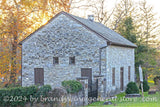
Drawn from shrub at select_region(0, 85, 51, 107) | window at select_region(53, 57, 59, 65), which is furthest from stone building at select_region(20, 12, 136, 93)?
shrub at select_region(0, 85, 51, 107)

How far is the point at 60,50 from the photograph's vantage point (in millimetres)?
22375

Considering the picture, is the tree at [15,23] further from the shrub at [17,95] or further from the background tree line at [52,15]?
the shrub at [17,95]

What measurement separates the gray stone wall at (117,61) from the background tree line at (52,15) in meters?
7.96

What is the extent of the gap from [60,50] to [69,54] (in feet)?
2.72

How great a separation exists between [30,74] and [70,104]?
348 inches

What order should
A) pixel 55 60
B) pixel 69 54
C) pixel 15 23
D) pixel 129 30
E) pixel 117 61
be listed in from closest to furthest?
pixel 69 54 < pixel 55 60 < pixel 117 61 < pixel 15 23 < pixel 129 30

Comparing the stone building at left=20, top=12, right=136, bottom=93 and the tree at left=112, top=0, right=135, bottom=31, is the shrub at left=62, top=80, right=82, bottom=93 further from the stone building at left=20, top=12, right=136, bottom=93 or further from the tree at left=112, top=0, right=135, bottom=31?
the tree at left=112, top=0, right=135, bottom=31

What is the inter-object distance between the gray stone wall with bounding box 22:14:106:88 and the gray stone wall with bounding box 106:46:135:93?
1.03 m

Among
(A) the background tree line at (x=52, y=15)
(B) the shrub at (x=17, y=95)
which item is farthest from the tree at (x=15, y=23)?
(B) the shrub at (x=17, y=95)

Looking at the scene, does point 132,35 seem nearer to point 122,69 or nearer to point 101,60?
point 122,69

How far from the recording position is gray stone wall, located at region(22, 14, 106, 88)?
21.3 meters

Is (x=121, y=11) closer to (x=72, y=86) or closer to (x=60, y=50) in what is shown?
(x=60, y=50)

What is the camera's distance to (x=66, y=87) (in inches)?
602

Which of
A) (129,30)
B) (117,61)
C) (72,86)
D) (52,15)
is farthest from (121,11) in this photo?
(72,86)
